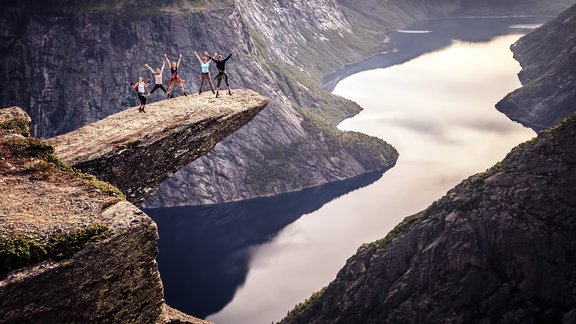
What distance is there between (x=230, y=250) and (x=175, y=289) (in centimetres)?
3114

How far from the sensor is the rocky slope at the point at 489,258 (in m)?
75.3

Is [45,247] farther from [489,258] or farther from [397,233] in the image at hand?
[397,233]

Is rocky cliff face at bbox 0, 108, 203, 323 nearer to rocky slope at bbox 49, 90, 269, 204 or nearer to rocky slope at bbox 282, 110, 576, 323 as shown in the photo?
rocky slope at bbox 49, 90, 269, 204

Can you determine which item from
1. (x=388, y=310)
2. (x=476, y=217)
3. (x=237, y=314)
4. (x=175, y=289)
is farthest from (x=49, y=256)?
(x=175, y=289)

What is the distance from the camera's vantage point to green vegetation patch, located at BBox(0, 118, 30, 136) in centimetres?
3691

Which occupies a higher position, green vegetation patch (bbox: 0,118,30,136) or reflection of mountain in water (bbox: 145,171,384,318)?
green vegetation patch (bbox: 0,118,30,136)

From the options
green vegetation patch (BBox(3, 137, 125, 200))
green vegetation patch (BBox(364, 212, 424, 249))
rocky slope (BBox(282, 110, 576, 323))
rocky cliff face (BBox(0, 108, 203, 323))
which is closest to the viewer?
rocky cliff face (BBox(0, 108, 203, 323))

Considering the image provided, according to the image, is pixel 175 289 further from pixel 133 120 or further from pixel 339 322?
pixel 133 120

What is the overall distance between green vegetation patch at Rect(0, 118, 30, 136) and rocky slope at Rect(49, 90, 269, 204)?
2.48 metres

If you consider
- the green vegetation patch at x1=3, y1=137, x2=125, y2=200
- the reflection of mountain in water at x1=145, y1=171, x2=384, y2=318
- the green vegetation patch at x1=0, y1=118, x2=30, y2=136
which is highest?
the green vegetation patch at x1=0, y1=118, x2=30, y2=136

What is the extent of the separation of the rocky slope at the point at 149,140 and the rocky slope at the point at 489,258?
49.0 meters

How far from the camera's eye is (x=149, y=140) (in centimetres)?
4047

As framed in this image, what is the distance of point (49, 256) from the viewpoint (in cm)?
2612

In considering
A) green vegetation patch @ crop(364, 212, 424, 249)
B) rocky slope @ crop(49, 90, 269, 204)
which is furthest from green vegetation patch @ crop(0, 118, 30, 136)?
green vegetation patch @ crop(364, 212, 424, 249)
